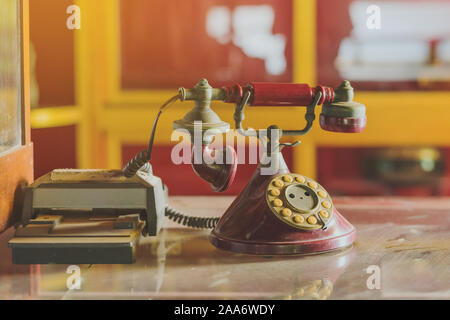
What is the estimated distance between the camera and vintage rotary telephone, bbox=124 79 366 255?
1003 mm

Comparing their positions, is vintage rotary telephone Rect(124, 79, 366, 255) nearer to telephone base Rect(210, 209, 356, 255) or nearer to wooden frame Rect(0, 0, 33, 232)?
telephone base Rect(210, 209, 356, 255)

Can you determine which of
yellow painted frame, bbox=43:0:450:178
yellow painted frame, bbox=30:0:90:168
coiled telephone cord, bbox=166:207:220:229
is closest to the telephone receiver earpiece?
coiled telephone cord, bbox=166:207:220:229

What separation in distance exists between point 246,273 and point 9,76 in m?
0.60

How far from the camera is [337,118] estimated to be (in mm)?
1081

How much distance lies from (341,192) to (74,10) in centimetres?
147

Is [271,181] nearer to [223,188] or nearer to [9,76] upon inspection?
[223,188]

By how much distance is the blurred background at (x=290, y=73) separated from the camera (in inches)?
118

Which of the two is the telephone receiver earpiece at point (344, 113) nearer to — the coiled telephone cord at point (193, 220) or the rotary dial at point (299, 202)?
the rotary dial at point (299, 202)

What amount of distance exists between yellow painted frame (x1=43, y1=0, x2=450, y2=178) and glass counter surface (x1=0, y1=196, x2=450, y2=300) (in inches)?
72.8

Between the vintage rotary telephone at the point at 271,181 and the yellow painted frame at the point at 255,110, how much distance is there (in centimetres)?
188

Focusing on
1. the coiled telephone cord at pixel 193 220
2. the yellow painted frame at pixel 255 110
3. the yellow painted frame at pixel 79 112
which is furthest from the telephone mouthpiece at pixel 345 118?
the yellow painted frame at pixel 255 110

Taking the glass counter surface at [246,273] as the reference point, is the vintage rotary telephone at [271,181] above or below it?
above

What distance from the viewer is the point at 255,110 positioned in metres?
3.00

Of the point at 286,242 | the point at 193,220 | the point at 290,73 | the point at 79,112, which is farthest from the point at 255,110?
the point at 286,242
